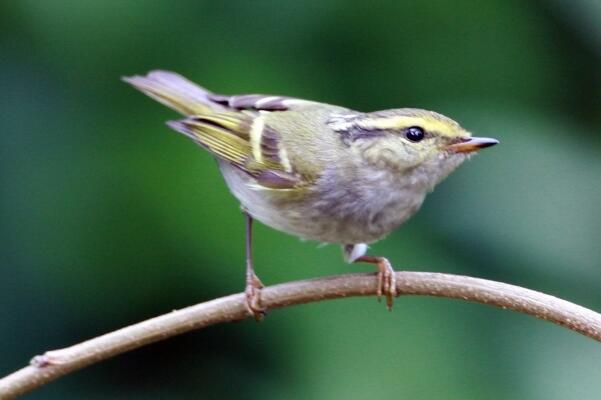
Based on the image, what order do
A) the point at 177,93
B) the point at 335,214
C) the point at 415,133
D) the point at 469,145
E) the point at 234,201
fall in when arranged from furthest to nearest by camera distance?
1. the point at 234,201
2. the point at 177,93
3. the point at 335,214
4. the point at 415,133
5. the point at 469,145

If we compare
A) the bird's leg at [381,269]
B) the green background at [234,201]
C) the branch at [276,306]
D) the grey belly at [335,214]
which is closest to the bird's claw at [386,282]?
the bird's leg at [381,269]

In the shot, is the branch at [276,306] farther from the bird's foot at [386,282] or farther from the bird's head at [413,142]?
the bird's head at [413,142]

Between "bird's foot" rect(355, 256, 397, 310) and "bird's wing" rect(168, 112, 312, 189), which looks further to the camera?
"bird's wing" rect(168, 112, 312, 189)

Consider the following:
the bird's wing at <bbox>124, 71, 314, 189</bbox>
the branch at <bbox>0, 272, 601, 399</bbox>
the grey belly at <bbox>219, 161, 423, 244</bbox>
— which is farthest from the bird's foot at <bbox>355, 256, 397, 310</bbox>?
the bird's wing at <bbox>124, 71, 314, 189</bbox>

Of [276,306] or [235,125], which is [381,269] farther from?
[235,125]

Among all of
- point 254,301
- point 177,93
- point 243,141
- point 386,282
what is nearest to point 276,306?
point 254,301

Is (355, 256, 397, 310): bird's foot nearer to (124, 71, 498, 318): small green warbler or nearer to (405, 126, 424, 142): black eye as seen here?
(124, 71, 498, 318): small green warbler

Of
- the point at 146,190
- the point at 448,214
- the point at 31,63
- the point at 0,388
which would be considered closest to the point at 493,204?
the point at 448,214
